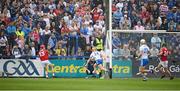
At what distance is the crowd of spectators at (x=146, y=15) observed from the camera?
28953mm

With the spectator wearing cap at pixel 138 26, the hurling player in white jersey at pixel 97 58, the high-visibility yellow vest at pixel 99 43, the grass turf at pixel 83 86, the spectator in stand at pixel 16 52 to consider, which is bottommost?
the grass turf at pixel 83 86

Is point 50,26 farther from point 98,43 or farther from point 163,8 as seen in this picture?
point 163,8

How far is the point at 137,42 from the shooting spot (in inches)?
1089

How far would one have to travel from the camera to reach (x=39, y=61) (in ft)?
90.6

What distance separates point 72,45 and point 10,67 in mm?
3451

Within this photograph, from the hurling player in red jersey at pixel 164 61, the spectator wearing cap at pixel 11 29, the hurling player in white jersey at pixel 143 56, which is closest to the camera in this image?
the hurling player in white jersey at pixel 143 56

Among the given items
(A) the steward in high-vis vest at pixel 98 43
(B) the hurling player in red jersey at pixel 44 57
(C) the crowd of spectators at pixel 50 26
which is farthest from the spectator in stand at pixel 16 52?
(A) the steward in high-vis vest at pixel 98 43

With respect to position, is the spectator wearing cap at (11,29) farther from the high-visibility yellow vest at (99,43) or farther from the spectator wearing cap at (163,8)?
the spectator wearing cap at (163,8)

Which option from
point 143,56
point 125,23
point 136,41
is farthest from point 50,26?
point 143,56

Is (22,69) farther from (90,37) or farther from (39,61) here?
(90,37)

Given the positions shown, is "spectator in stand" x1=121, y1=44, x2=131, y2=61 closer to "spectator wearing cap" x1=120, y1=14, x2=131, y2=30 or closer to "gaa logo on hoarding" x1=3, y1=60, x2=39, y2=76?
"spectator wearing cap" x1=120, y1=14, x2=131, y2=30

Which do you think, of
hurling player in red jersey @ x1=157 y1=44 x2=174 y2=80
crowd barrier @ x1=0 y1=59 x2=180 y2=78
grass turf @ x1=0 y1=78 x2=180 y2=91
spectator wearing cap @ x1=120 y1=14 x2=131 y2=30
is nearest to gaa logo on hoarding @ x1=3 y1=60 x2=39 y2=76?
crowd barrier @ x1=0 y1=59 x2=180 y2=78

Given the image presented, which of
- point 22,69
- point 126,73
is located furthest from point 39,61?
point 126,73

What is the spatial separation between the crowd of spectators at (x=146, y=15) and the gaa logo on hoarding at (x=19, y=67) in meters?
5.03
